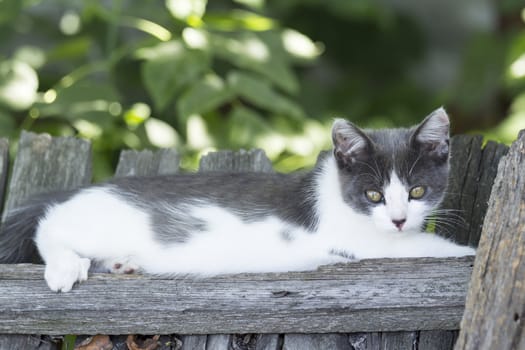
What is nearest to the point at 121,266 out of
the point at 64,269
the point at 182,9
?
the point at 64,269

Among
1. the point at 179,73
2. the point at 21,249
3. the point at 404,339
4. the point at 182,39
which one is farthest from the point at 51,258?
the point at 182,39

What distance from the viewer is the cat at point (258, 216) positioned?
257 cm

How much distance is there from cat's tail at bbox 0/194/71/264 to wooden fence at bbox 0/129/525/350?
0.44 metres

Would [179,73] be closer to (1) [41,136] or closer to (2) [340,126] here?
(1) [41,136]

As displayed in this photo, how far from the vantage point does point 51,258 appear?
8.35ft

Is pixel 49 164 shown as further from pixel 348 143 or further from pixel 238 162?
pixel 348 143

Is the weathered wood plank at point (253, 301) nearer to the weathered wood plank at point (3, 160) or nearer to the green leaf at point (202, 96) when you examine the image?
the weathered wood plank at point (3, 160)

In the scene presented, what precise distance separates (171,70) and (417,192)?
4.91ft

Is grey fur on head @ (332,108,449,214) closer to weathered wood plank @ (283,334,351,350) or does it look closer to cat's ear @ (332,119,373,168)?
cat's ear @ (332,119,373,168)

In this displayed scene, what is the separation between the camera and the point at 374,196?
258 cm

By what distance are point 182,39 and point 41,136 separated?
1.03 meters

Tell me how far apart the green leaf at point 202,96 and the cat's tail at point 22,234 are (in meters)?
0.90

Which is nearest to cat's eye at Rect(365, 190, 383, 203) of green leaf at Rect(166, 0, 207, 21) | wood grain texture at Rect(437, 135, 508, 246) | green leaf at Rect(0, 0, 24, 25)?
wood grain texture at Rect(437, 135, 508, 246)

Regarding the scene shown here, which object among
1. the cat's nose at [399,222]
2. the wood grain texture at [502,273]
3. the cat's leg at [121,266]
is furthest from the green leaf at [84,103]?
the wood grain texture at [502,273]
